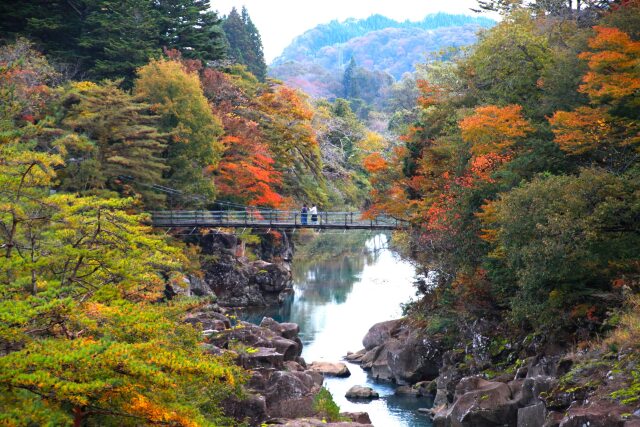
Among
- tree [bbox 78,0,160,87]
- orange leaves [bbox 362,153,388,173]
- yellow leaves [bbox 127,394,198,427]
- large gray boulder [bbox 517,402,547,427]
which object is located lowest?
large gray boulder [bbox 517,402,547,427]

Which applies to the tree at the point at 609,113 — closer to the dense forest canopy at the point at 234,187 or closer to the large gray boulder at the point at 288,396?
the dense forest canopy at the point at 234,187

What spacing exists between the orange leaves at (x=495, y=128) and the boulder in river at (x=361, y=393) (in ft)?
25.5

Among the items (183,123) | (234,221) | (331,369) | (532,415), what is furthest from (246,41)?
(532,415)

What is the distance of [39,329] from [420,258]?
58.0 ft

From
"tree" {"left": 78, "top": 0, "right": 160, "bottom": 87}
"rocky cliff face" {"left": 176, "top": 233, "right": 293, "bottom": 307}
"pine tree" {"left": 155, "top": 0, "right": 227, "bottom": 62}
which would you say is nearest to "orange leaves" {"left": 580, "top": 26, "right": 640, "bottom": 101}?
"rocky cliff face" {"left": 176, "top": 233, "right": 293, "bottom": 307}

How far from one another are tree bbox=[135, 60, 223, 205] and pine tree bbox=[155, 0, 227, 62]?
8.36 metres

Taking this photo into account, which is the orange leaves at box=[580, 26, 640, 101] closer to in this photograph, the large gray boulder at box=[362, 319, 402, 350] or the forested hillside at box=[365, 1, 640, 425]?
the forested hillside at box=[365, 1, 640, 425]

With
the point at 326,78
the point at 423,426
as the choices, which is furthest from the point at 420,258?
A: the point at 326,78

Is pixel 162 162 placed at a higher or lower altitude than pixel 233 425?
higher

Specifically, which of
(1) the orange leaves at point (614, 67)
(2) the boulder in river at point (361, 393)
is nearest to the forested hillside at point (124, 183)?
(2) the boulder in river at point (361, 393)

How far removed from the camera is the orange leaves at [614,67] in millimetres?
17953

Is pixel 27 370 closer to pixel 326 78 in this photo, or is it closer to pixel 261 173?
pixel 261 173

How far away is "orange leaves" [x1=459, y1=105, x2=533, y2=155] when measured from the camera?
2238 centimetres

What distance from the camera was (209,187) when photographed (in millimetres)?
34500
